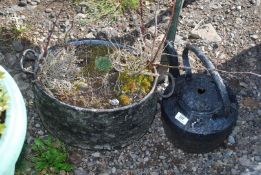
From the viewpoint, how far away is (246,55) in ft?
11.0

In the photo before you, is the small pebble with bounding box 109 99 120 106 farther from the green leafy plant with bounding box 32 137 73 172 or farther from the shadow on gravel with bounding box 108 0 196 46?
the shadow on gravel with bounding box 108 0 196 46

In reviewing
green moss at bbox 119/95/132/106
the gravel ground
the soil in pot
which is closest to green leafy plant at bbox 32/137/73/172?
the gravel ground

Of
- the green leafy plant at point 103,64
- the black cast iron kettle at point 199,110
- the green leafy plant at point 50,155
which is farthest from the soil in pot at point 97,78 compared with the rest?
the green leafy plant at point 50,155

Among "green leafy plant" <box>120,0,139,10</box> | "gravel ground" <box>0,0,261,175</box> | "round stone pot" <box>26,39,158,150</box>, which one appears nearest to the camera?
"round stone pot" <box>26,39,158,150</box>

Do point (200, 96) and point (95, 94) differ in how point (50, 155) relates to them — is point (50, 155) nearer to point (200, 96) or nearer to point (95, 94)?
point (95, 94)

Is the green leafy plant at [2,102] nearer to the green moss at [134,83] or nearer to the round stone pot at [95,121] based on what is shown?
the round stone pot at [95,121]

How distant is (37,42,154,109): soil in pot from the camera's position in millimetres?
2604

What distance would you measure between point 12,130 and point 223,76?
1.70 m

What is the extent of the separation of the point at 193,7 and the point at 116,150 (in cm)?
124

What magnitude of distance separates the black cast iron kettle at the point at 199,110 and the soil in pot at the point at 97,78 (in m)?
0.16

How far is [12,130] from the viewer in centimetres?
182

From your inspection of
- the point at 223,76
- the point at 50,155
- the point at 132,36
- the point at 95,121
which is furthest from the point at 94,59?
the point at 223,76

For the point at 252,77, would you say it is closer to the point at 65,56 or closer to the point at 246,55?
the point at 246,55

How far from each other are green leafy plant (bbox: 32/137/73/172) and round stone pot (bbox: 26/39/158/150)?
8 centimetres
